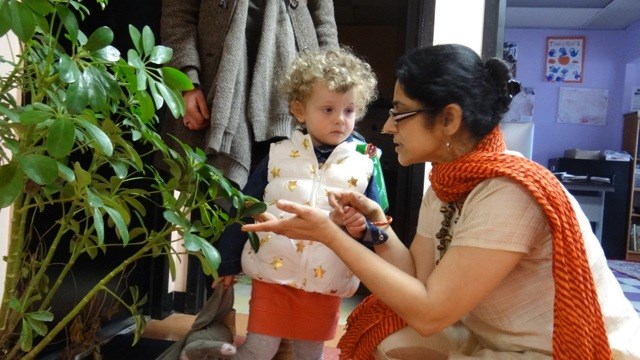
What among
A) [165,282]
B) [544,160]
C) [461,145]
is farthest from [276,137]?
[544,160]

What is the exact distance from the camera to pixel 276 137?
1400mm

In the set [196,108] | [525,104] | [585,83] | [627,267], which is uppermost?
[585,83]

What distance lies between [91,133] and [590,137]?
6182 mm

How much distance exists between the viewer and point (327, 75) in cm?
133

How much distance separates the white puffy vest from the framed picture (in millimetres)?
5253

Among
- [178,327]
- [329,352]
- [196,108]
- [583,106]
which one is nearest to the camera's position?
[196,108]

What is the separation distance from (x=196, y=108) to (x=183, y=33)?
20 cm

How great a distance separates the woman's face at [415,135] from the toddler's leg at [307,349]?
0.60 m

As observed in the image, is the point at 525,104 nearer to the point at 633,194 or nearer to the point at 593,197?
the point at 593,197

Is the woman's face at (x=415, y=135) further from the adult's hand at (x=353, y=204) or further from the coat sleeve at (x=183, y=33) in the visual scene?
the coat sleeve at (x=183, y=33)

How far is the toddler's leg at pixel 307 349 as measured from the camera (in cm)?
139

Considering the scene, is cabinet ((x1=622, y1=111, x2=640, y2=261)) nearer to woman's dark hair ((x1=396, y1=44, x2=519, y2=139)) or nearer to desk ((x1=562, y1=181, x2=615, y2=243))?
desk ((x1=562, y1=181, x2=615, y2=243))

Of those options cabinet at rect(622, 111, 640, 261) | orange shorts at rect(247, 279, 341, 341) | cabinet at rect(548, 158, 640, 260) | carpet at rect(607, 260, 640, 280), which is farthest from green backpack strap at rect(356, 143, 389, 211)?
cabinet at rect(622, 111, 640, 261)

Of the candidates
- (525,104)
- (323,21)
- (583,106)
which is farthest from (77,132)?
(583,106)
